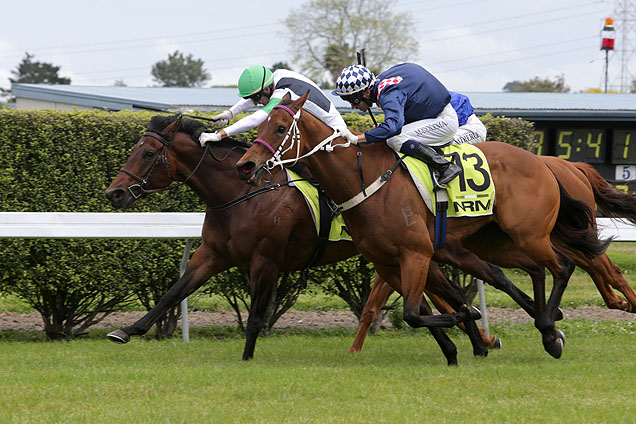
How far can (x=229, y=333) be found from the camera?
8172 mm

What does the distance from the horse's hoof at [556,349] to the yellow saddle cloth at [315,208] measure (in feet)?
5.50

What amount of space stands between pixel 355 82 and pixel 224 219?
140cm

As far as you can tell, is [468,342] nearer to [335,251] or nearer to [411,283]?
[335,251]

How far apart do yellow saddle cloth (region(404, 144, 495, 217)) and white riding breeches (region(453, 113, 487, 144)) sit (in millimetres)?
592

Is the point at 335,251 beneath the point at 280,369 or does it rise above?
above

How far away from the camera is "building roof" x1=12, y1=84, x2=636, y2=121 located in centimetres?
1423

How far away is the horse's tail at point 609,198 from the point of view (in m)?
7.09

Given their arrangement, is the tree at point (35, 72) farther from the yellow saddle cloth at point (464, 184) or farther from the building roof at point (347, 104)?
the yellow saddle cloth at point (464, 184)

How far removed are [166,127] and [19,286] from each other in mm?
2151

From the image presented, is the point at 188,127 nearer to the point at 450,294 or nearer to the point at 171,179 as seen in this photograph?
the point at 171,179

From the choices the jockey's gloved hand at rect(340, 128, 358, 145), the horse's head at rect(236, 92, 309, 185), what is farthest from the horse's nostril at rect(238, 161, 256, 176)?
the jockey's gloved hand at rect(340, 128, 358, 145)

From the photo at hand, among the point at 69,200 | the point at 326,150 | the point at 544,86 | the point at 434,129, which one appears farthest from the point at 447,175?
the point at 544,86

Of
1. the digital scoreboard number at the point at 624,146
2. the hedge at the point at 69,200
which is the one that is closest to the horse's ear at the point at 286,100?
the hedge at the point at 69,200

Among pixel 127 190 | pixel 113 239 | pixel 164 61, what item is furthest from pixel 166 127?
pixel 164 61
